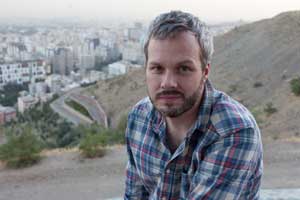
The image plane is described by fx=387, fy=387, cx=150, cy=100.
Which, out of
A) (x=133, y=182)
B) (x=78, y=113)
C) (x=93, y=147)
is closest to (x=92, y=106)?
(x=78, y=113)

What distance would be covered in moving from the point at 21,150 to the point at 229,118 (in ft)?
19.4

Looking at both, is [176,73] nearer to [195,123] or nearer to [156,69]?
[156,69]

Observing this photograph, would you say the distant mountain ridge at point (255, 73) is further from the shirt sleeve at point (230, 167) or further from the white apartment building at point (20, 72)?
the white apartment building at point (20, 72)

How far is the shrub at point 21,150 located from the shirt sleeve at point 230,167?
577 centimetres

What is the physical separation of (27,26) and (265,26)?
3203 inches

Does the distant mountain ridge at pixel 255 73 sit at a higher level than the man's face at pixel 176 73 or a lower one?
lower

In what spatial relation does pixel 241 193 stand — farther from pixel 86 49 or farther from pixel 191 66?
pixel 86 49

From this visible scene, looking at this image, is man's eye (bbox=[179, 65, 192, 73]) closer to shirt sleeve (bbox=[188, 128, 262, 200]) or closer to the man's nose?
the man's nose

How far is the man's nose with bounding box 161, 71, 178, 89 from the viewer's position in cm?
127

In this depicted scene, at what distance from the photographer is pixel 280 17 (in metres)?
28.9

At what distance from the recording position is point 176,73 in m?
1.28

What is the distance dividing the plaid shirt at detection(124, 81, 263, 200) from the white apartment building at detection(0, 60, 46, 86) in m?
46.1

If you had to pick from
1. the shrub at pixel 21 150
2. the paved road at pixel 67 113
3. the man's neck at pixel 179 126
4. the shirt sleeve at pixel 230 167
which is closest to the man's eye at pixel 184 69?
the man's neck at pixel 179 126

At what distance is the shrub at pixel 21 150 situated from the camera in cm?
653
